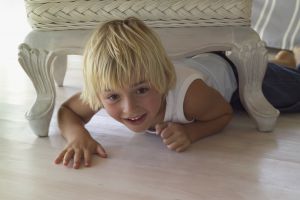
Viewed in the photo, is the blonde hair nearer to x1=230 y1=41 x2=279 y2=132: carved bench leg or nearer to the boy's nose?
the boy's nose

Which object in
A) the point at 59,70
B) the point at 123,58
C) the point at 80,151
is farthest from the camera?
the point at 59,70

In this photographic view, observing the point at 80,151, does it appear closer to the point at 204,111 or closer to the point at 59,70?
the point at 204,111

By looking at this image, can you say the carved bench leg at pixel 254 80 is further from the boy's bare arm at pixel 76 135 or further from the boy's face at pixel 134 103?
the boy's bare arm at pixel 76 135

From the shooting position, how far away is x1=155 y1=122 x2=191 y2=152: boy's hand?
101 cm

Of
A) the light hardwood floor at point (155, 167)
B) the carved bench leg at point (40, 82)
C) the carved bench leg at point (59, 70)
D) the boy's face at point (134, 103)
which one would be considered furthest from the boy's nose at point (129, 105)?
the carved bench leg at point (59, 70)

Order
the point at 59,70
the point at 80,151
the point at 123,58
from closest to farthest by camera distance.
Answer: the point at 123,58 → the point at 80,151 → the point at 59,70

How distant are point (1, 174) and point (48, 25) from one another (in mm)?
303

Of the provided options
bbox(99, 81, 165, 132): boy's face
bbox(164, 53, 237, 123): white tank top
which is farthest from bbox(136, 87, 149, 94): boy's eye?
bbox(164, 53, 237, 123): white tank top

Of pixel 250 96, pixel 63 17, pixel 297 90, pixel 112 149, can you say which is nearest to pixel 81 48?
pixel 63 17

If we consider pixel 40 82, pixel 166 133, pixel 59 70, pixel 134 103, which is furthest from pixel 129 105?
pixel 59 70

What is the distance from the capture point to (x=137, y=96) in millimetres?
931

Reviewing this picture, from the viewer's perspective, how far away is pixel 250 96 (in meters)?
1.07

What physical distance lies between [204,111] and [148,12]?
24 centimetres

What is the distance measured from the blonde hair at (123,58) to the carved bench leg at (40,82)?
0.44 feet
